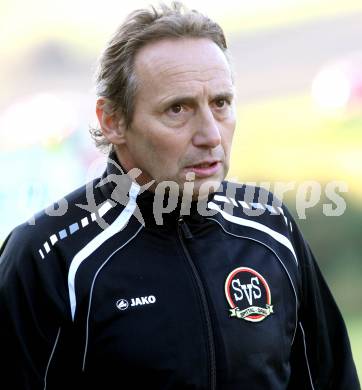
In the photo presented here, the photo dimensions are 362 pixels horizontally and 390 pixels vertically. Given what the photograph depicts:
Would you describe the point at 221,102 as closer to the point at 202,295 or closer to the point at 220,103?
the point at 220,103

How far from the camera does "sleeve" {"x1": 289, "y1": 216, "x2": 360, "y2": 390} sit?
2.20m

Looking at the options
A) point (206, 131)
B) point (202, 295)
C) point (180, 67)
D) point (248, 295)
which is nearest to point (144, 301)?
point (202, 295)

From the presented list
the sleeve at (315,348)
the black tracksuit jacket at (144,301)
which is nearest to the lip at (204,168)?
the black tracksuit jacket at (144,301)

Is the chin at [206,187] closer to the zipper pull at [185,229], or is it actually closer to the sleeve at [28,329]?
the zipper pull at [185,229]

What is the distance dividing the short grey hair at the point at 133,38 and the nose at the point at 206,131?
0.65 feet

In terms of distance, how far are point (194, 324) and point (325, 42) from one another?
4228mm

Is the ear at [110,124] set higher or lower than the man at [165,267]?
higher

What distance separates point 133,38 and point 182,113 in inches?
10.0

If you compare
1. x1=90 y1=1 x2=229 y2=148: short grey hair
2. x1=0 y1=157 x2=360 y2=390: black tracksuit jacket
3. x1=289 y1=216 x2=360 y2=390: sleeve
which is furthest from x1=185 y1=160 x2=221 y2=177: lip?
x1=289 y1=216 x2=360 y2=390: sleeve

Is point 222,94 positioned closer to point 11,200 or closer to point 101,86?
point 101,86

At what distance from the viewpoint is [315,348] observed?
2.21 m

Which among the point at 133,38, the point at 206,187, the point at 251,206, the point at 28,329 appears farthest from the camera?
the point at 251,206

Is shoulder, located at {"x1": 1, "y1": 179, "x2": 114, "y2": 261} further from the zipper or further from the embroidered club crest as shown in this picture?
the embroidered club crest

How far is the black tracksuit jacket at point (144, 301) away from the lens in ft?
6.30
